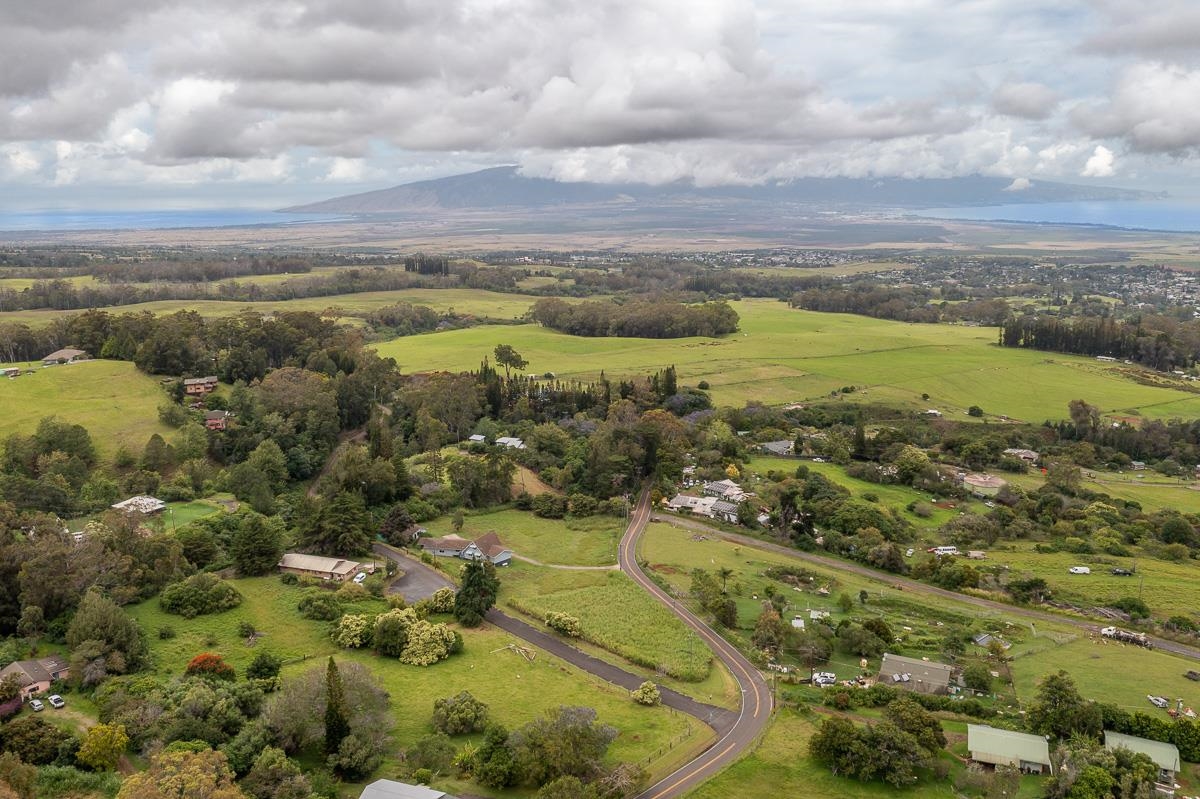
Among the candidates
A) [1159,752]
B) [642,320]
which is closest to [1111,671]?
[1159,752]

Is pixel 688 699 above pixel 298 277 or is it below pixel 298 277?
below

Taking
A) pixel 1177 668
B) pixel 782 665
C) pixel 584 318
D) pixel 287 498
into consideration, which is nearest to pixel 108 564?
pixel 287 498

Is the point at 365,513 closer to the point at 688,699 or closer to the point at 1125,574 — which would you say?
the point at 688,699

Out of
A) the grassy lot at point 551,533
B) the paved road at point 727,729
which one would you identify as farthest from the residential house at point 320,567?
the paved road at point 727,729

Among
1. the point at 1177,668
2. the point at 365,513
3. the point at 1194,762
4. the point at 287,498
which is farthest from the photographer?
the point at 287,498

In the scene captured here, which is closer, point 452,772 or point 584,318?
point 452,772

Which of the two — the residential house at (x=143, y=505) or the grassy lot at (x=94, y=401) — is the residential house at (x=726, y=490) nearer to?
the residential house at (x=143, y=505)

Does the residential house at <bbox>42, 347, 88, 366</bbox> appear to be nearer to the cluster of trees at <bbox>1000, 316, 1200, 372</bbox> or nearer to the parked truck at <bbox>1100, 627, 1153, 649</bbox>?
the parked truck at <bbox>1100, 627, 1153, 649</bbox>

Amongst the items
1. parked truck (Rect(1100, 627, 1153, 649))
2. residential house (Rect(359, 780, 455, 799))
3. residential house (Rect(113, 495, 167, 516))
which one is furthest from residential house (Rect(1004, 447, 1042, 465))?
residential house (Rect(113, 495, 167, 516))
